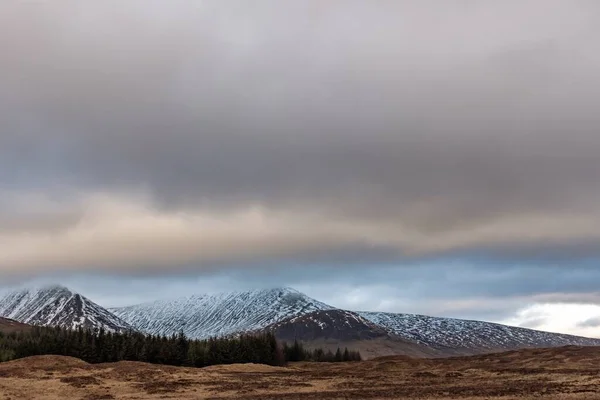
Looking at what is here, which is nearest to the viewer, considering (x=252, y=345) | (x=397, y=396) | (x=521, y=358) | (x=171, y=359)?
(x=397, y=396)

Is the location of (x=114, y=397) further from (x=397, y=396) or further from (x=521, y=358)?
(x=521, y=358)

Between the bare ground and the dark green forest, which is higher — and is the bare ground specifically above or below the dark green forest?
below

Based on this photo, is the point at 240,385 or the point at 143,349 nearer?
the point at 240,385

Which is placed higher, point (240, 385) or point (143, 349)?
point (143, 349)

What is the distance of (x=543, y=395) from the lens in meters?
43.3

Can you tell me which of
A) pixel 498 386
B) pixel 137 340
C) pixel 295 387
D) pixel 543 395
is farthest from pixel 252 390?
pixel 137 340

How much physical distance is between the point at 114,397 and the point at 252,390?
46.4ft

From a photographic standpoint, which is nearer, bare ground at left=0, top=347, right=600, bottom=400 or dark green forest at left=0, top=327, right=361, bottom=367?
bare ground at left=0, top=347, right=600, bottom=400

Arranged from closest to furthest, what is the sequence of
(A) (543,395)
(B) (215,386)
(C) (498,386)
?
(A) (543,395)
(C) (498,386)
(B) (215,386)

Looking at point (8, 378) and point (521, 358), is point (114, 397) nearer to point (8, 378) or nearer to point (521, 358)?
point (8, 378)

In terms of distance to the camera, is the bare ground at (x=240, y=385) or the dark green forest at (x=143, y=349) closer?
the bare ground at (x=240, y=385)

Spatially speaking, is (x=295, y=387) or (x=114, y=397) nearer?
(x=114, y=397)

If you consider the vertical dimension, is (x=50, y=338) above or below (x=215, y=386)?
above

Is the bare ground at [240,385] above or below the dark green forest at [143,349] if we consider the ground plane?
below
